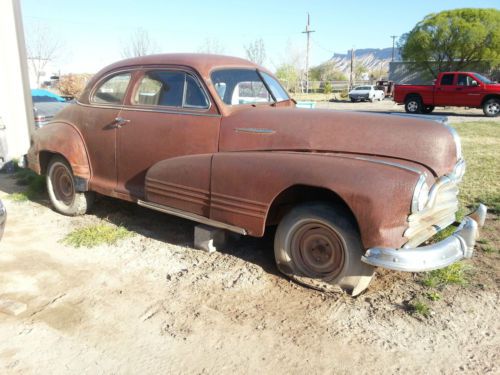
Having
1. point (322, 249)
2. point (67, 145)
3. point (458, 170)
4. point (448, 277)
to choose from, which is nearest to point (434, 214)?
point (458, 170)

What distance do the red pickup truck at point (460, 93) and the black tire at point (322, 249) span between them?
1751cm

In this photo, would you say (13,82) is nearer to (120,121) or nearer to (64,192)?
(64,192)

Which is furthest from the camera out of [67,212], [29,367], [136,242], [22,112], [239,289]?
[22,112]

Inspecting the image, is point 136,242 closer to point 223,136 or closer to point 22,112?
point 223,136

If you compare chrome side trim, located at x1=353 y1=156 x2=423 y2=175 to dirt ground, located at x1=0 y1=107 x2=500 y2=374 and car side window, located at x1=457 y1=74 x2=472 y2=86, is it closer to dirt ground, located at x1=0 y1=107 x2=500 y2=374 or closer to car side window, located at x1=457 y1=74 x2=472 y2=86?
dirt ground, located at x1=0 y1=107 x2=500 y2=374

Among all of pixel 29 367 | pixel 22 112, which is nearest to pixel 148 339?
pixel 29 367

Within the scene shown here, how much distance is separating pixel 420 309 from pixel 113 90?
12.3ft

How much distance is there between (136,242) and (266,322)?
6.41 feet

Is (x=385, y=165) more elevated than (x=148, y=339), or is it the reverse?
(x=385, y=165)

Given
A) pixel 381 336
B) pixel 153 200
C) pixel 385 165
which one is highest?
pixel 385 165

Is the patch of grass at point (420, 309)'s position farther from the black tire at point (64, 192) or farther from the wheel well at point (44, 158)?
the wheel well at point (44, 158)

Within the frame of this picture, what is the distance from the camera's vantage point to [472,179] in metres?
6.68

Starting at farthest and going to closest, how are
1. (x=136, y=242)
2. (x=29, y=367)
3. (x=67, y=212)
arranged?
(x=67, y=212)
(x=136, y=242)
(x=29, y=367)

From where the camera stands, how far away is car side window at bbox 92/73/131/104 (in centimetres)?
473
